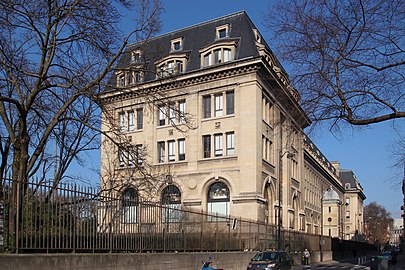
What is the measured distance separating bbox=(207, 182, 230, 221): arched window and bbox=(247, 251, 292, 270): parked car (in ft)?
66.7

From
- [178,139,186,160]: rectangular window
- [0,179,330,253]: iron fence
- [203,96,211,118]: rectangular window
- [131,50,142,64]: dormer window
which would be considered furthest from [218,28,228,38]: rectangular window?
[131,50,142,64]: dormer window

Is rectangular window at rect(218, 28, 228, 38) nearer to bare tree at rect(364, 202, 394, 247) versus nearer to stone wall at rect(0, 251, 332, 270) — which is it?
stone wall at rect(0, 251, 332, 270)

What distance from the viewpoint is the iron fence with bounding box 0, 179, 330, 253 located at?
42.4 feet

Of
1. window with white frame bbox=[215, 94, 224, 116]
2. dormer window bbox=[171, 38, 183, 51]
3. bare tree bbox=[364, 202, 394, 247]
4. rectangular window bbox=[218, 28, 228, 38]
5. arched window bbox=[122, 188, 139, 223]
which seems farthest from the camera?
bare tree bbox=[364, 202, 394, 247]

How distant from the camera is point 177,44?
181ft

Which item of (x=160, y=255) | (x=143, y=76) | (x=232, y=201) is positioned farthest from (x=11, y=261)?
(x=232, y=201)

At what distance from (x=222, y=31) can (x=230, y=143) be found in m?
12.3

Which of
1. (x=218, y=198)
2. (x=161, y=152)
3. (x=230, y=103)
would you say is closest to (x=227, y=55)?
(x=230, y=103)

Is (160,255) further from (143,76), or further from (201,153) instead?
(201,153)

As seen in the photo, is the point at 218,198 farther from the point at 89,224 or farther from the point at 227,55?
the point at 89,224

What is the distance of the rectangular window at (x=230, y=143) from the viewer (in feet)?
157

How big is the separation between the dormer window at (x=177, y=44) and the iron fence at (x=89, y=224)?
31076mm

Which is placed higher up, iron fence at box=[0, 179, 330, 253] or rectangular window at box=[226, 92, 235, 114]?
rectangular window at box=[226, 92, 235, 114]

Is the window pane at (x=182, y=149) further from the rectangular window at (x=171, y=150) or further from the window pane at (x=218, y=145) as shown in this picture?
the window pane at (x=218, y=145)
